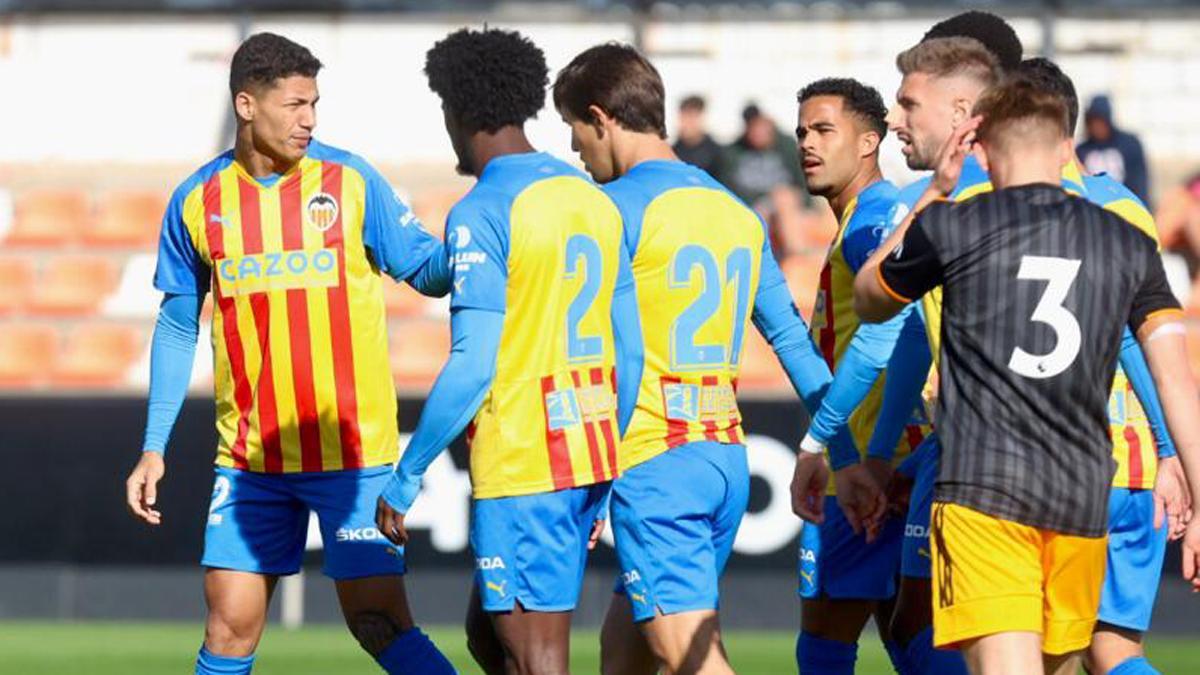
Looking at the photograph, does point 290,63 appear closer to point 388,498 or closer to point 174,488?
point 388,498

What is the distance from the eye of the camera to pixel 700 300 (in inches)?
246

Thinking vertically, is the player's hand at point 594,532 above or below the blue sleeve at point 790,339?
below

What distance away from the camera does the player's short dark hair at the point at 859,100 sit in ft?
22.1

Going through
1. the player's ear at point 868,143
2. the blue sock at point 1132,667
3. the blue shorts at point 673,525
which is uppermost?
the player's ear at point 868,143

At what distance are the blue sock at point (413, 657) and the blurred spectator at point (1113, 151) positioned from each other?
29.8 ft

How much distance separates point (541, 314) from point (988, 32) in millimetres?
1832

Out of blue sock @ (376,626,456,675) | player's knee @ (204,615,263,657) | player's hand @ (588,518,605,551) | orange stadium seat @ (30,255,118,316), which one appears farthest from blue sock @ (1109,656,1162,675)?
orange stadium seat @ (30,255,118,316)

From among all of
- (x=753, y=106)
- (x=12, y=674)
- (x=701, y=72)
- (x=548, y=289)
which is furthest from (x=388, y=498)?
(x=701, y=72)

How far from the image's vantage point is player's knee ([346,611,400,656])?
6.66 meters

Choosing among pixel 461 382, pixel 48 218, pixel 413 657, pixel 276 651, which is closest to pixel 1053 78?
pixel 461 382

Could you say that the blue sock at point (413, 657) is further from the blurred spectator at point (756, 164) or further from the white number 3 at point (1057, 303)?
the blurred spectator at point (756, 164)

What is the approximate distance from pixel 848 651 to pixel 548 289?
1.81 meters

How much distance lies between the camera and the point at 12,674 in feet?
32.0

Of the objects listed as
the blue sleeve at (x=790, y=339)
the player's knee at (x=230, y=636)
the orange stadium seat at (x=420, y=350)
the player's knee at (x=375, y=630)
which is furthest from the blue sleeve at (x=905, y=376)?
the orange stadium seat at (x=420, y=350)
